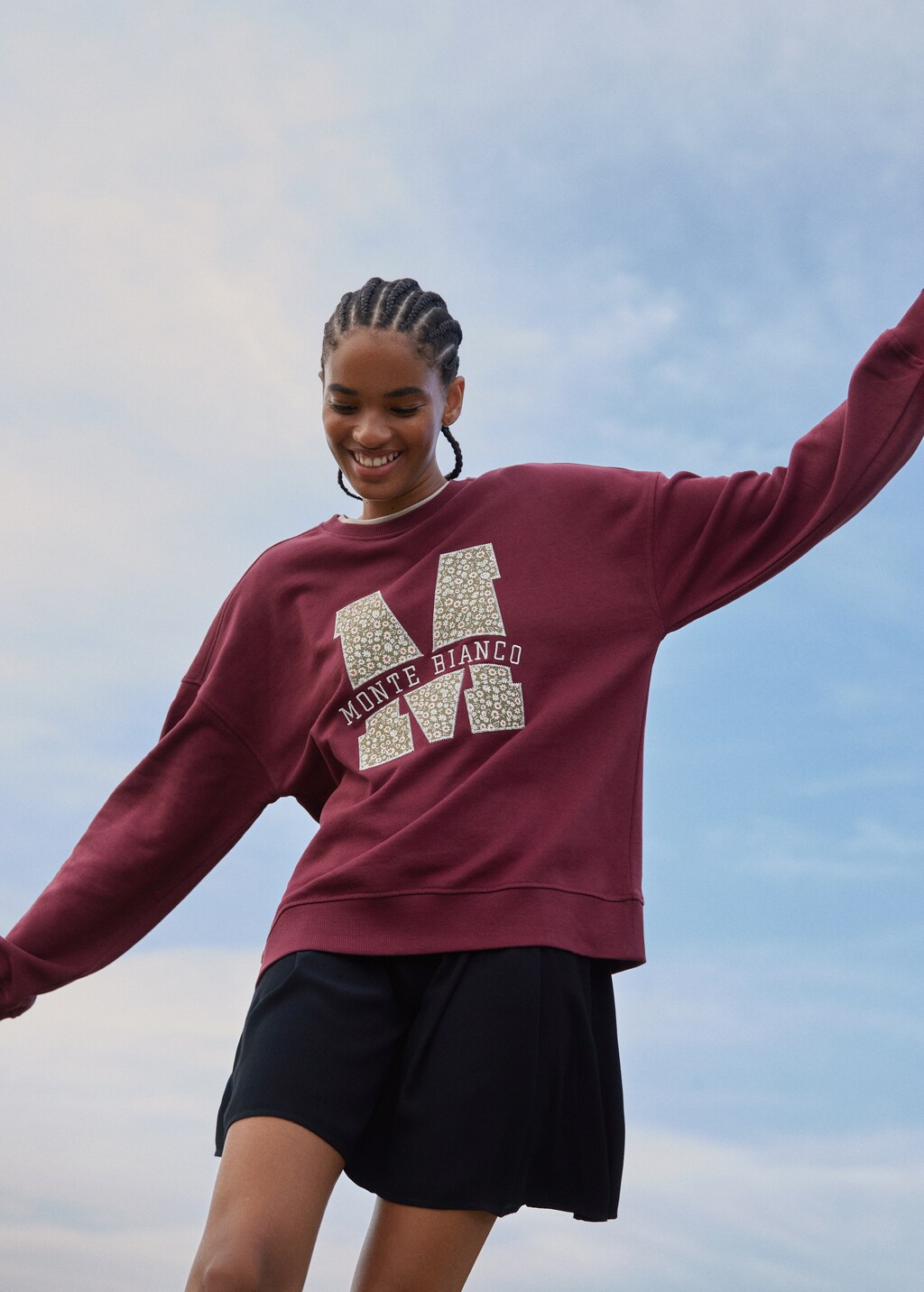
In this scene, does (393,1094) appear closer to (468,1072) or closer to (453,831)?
(468,1072)

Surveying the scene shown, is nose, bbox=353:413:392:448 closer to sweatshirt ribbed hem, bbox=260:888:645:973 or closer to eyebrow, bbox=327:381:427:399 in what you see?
eyebrow, bbox=327:381:427:399

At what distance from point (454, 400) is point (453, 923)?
3.47 ft

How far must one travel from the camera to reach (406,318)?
3014 millimetres

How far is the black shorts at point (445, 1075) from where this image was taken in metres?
2.55

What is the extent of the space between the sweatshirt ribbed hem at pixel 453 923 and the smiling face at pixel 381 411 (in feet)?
2.62

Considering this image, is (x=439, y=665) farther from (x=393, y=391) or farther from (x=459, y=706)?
(x=393, y=391)

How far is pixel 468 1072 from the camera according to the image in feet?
8.54

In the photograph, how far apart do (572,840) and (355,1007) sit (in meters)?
0.45

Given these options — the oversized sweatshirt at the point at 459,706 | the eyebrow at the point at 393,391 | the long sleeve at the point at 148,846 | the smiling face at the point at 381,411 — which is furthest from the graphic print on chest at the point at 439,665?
the long sleeve at the point at 148,846

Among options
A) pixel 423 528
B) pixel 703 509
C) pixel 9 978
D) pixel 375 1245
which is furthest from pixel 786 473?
pixel 9 978

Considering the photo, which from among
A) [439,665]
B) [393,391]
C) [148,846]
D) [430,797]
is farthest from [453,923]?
[393,391]

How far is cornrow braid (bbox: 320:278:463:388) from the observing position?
3.01 meters

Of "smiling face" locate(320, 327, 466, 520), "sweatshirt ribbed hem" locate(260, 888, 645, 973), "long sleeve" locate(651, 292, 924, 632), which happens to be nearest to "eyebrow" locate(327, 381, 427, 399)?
"smiling face" locate(320, 327, 466, 520)

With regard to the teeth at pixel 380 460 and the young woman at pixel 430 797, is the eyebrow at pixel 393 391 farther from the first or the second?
the teeth at pixel 380 460
